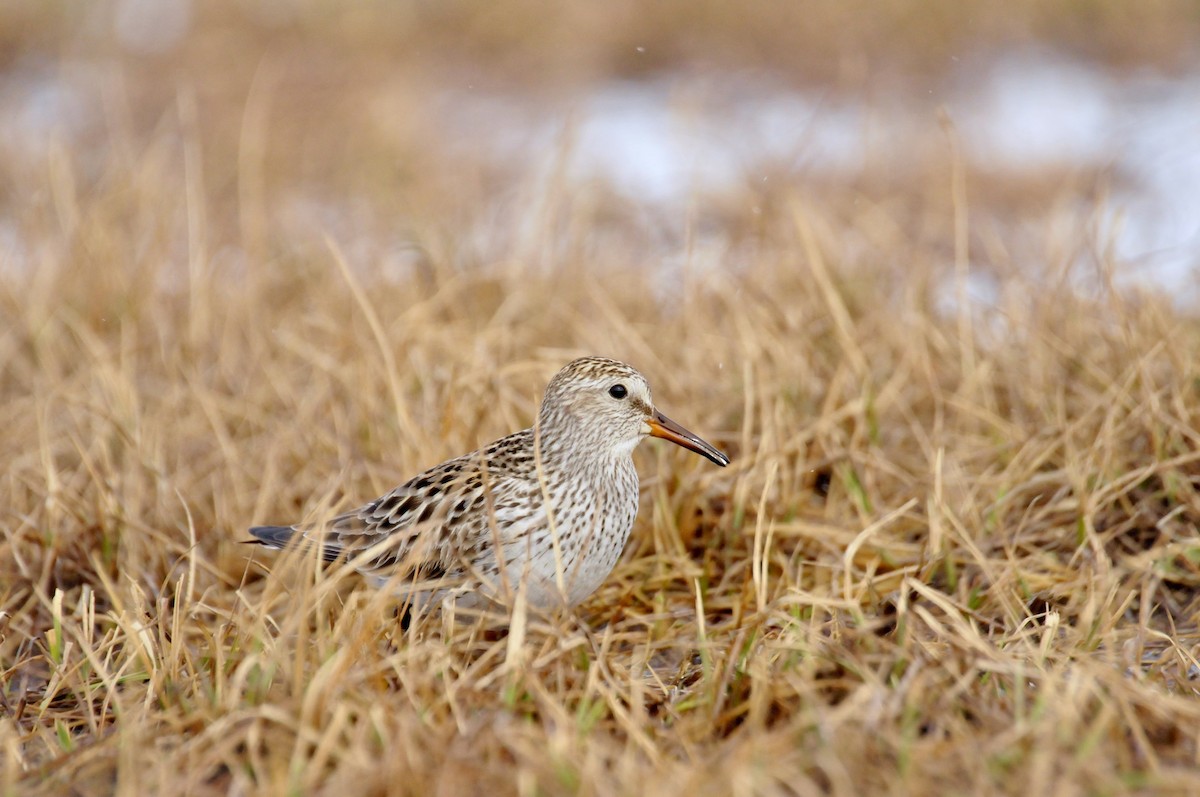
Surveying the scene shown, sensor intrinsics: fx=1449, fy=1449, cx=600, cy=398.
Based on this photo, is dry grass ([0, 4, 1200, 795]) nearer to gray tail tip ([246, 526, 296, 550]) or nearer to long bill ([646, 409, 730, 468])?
gray tail tip ([246, 526, 296, 550])

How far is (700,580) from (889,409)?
1.47m

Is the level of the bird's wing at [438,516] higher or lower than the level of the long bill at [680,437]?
lower

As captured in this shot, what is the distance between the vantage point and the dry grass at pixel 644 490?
3457 millimetres

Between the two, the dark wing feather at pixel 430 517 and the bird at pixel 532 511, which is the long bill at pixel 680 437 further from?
the dark wing feather at pixel 430 517

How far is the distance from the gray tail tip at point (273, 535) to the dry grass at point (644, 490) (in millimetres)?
243

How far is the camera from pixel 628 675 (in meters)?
4.04

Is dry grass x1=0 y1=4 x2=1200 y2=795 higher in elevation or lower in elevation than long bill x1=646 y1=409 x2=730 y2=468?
lower

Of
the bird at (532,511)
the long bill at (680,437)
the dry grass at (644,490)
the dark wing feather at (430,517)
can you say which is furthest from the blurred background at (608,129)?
the dark wing feather at (430,517)

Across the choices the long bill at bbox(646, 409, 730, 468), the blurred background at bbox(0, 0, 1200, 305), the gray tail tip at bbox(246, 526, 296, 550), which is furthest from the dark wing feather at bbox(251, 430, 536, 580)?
the blurred background at bbox(0, 0, 1200, 305)

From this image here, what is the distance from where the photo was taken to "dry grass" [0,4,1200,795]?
3.46 metres

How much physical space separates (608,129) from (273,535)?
6.62 m

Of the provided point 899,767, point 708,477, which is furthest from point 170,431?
point 899,767

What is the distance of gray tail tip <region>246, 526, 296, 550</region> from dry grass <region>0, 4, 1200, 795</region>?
243 millimetres

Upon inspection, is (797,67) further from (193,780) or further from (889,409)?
(193,780)
